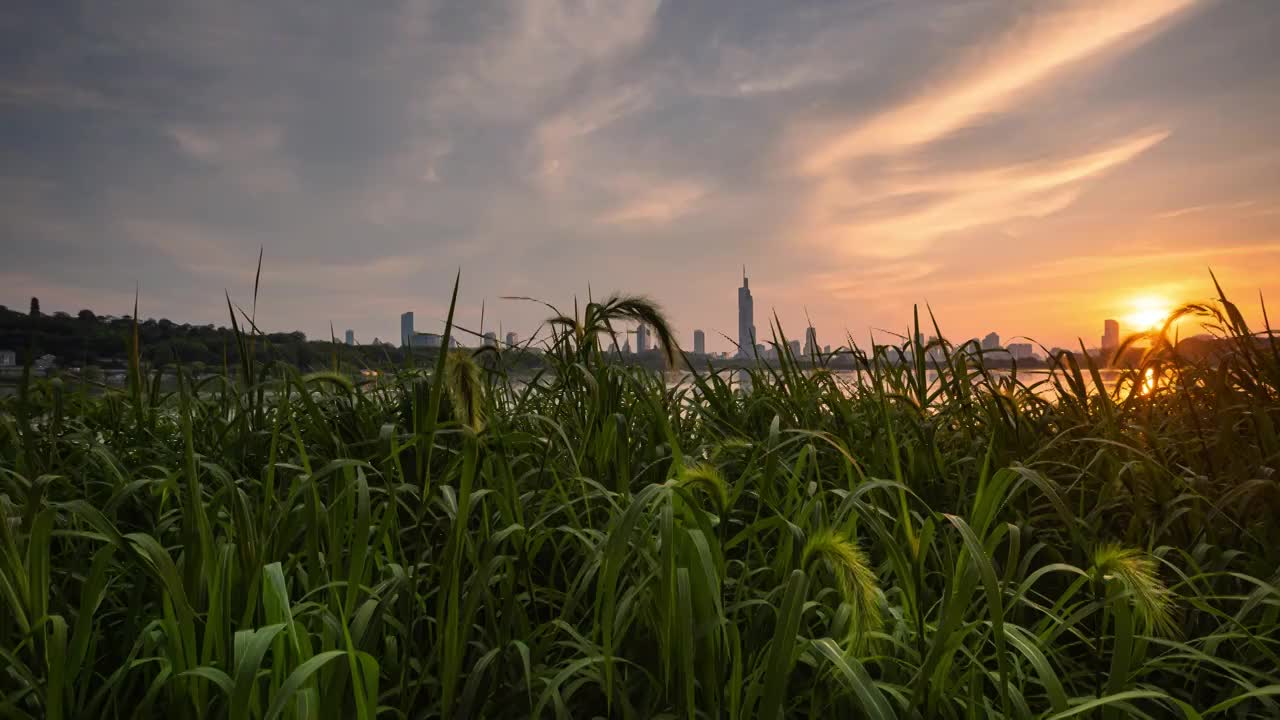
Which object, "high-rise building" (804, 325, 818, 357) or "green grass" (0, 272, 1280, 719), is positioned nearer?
"green grass" (0, 272, 1280, 719)

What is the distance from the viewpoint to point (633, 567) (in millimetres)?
1987

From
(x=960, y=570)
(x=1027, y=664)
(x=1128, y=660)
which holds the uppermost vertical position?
(x=960, y=570)

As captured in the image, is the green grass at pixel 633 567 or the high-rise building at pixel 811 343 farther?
the high-rise building at pixel 811 343

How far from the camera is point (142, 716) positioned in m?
1.69

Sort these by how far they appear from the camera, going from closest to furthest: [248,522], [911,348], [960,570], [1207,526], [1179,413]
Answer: [960,570] → [248,522] → [1207,526] → [1179,413] → [911,348]

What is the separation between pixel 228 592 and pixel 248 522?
19 centimetres

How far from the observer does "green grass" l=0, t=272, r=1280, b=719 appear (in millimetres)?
1603

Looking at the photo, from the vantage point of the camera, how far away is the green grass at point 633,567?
5.26ft

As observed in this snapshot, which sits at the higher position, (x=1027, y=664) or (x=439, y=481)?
(x=439, y=481)

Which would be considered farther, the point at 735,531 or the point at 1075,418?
the point at 1075,418

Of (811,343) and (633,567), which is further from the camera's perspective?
(811,343)

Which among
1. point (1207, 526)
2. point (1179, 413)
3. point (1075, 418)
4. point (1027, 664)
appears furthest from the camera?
point (1179, 413)

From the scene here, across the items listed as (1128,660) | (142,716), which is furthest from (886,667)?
(142,716)

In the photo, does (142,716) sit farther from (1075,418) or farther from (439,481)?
(1075,418)
